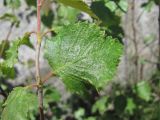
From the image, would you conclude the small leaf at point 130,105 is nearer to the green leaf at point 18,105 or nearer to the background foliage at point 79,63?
the background foliage at point 79,63

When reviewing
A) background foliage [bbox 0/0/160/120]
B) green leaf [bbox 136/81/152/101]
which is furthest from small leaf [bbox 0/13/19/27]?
green leaf [bbox 136/81/152/101]

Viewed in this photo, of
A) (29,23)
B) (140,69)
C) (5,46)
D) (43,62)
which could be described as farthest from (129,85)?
(5,46)

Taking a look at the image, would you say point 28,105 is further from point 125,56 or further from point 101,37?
point 125,56

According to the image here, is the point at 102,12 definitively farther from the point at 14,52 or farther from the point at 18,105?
the point at 18,105

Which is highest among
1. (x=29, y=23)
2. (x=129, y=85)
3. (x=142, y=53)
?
(x=29, y=23)

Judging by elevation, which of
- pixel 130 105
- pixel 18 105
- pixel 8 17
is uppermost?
pixel 8 17

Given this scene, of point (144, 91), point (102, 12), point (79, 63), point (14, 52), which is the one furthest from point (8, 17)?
point (144, 91)
